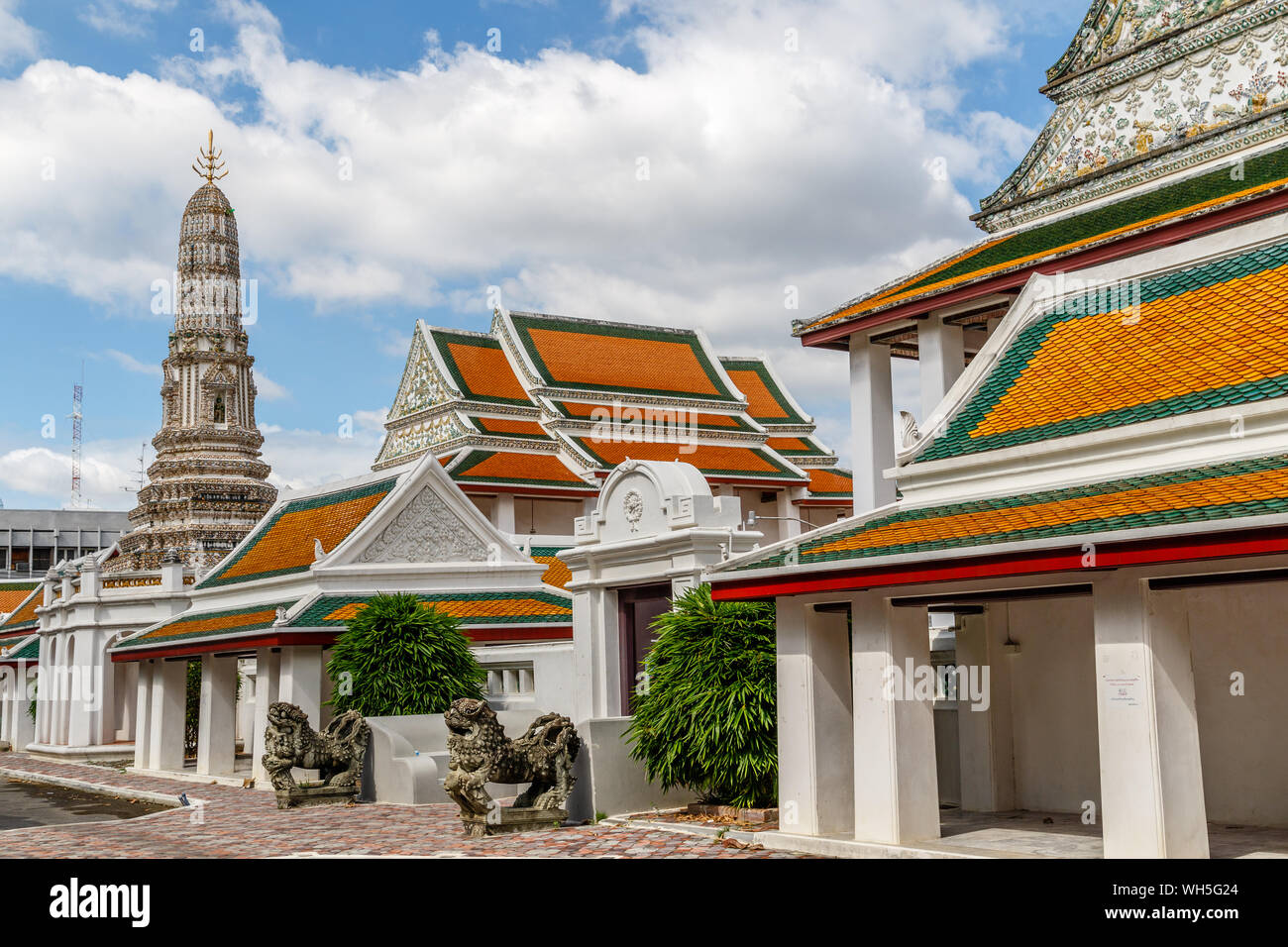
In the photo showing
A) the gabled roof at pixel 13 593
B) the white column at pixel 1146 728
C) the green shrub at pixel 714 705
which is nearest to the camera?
the white column at pixel 1146 728

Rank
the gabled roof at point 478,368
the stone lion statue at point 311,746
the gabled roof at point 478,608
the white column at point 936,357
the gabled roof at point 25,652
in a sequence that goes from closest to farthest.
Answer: the stone lion statue at point 311,746 → the white column at point 936,357 → the gabled roof at point 478,608 → the gabled roof at point 25,652 → the gabled roof at point 478,368

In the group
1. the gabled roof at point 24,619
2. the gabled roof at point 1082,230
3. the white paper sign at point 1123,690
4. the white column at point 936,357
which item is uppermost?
the gabled roof at point 1082,230

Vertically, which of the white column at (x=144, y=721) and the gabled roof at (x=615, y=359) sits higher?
the gabled roof at (x=615, y=359)

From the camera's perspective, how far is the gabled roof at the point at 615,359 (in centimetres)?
4500

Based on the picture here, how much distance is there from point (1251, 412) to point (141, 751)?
76.8 ft

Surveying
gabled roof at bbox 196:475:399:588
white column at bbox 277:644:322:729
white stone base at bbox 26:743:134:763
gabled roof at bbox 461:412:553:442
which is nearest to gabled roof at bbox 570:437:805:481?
gabled roof at bbox 461:412:553:442

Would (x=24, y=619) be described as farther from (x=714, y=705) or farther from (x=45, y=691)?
(x=714, y=705)

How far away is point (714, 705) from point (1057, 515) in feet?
15.9

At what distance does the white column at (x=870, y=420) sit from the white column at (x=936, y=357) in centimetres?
107

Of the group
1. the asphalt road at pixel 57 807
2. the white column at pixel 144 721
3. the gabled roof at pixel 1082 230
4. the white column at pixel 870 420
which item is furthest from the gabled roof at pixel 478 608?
the gabled roof at pixel 1082 230

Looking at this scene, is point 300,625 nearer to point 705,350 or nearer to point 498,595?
point 498,595

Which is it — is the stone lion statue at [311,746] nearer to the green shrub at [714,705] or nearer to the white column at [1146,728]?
the green shrub at [714,705]

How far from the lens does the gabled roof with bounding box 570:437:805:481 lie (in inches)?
1674
